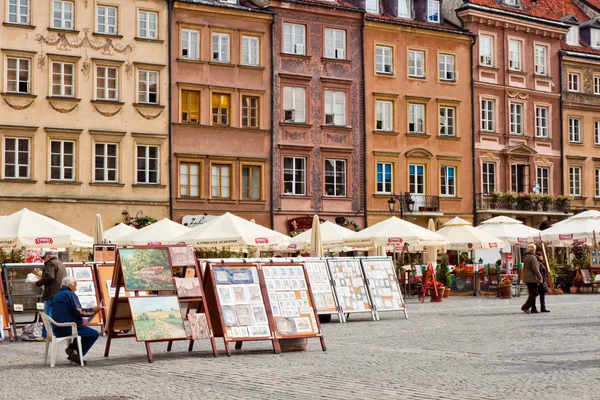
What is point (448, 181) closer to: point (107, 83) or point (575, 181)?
point (575, 181)

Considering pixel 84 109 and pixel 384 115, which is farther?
pixel 384 115

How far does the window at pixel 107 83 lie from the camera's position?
43.3 metres

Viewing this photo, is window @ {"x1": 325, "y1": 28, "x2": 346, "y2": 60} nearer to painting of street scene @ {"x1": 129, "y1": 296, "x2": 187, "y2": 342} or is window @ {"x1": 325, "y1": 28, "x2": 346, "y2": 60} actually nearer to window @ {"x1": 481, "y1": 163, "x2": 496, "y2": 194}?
window @ {"x1": 481, "y1": 163, "x2": 496, "y2": 194}

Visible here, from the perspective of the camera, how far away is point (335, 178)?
48812 millimetres

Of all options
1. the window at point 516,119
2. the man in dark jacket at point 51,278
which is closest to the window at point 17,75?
the man in dark jacket at point 51,278

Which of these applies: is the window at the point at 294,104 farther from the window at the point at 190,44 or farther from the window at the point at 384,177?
the window at the point at 384,177

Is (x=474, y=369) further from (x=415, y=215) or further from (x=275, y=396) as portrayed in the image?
(x=415, y=215)

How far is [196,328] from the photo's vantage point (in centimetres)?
1652

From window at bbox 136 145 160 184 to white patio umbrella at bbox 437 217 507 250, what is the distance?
40.0ft

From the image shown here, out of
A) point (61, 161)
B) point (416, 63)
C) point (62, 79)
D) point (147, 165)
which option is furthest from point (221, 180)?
point (416, 63)

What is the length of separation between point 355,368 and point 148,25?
32.0 m

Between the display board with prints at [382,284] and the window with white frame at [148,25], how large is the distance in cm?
2190

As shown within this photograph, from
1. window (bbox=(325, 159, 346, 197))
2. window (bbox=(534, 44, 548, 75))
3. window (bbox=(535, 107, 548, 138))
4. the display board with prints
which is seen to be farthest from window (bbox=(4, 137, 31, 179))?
window (bbox=(534, 44, 548, 75))

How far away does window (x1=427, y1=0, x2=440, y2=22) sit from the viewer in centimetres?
5350
